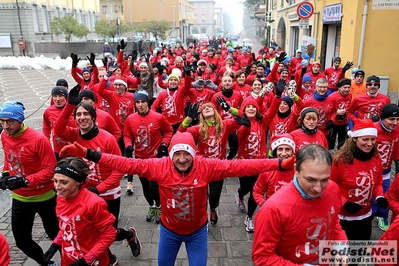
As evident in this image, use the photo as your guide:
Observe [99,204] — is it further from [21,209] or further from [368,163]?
[368,163]

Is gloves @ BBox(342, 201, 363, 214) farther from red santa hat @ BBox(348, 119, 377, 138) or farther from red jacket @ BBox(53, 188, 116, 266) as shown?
red jacket @ BBox(53, 188, 116, 266)

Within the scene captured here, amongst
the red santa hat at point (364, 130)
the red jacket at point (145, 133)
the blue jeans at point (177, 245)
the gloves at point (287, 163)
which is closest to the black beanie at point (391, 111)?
the red santa hat at point (364, 130)

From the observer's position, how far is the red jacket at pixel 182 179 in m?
3.63

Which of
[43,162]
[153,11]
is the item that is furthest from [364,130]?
Result: [153,11]

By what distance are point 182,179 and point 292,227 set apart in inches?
52.6

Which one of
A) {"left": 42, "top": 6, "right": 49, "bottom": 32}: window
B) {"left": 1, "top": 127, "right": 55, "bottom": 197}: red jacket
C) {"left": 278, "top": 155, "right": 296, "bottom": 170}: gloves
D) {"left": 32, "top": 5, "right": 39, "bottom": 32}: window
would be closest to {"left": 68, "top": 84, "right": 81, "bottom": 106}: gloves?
{"left": 1, "top": 127, "right": 55, "bottom": 197}: red jacket

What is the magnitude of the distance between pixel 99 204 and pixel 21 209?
59.0 inches

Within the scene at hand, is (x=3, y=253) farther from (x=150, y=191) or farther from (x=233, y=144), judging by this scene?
(x=233, y=144)

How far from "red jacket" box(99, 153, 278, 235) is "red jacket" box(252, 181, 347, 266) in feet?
2.96

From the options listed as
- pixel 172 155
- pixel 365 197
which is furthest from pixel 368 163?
pixel 172 155

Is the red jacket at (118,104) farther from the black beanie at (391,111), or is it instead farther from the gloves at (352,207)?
the gloves at (352,207)

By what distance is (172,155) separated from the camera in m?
3.62

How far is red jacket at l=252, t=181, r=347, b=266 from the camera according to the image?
2.62 metres

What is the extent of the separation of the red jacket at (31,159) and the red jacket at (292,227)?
9.33 feet
